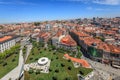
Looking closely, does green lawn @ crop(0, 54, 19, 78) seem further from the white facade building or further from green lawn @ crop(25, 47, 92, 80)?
the white facade building

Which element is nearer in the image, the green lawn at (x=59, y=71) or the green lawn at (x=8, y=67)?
the green lawn at (x=59, y=71)

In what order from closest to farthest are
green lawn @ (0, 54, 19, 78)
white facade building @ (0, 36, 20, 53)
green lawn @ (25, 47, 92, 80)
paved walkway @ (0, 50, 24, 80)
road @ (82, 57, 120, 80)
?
1. green lawn @ (25, 47, 92, 80)
2. paved walkway @ (0, 50, 24, 80)
3. green lawn @ (0, 54, 19, 78)
4. road @ (82, 57, 120, 80)
5. white facade building @ (0, 36, 20, 53)

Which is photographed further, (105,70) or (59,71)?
(105,70)

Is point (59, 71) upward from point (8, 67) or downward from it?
upward

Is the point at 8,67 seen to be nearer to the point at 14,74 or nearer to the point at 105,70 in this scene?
the point at 14,74

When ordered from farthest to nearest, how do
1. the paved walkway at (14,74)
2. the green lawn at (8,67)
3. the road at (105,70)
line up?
the road at (105,70)
the green lawn at (8,67)
the paved walkway at (14,74)

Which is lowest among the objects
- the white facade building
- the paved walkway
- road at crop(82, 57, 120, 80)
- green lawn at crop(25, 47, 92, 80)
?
road at crop(82, 57, 120, 80)

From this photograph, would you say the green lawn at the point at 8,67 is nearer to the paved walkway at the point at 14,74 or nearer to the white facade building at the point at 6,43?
the paved walkway at the point at 14,74

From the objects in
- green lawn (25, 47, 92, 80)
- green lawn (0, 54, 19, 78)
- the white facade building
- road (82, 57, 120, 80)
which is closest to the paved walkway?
green lawn (0, 54, 19, 78)

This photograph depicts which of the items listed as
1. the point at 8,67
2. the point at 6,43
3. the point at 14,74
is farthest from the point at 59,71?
the point at 6,43

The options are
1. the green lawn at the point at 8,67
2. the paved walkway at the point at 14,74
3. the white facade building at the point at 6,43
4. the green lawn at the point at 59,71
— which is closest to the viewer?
the green lawn at the point at 59,71

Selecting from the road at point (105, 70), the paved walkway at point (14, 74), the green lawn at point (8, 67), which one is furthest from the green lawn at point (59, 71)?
the road at point (105, 70)
